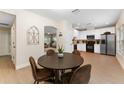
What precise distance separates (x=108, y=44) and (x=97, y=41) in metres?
1.63

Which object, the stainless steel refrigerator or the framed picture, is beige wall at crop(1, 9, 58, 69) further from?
the stainless steel refrigerator

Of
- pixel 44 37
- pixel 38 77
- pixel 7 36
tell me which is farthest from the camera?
pixel 7 36

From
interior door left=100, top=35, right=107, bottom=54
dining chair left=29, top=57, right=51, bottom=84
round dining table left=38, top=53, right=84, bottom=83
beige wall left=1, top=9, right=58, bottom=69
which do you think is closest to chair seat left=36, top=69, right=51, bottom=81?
dining chair left=29, top=57, right=51, bottom=84

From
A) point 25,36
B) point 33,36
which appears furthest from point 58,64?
point 25,36

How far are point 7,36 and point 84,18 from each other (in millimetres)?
4213

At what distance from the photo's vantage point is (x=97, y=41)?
14.0 ft

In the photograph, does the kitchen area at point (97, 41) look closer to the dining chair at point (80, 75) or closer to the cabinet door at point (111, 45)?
the cabinet door at point (111, 45)

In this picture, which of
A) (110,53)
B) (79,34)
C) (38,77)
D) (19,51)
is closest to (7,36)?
(19,51)

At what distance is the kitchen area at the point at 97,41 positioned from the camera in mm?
3177

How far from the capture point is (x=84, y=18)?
9.68 ft

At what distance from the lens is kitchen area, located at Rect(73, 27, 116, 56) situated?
318cm

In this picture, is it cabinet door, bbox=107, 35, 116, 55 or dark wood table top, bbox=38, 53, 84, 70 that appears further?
cabinet door, bbox=107, 35, 116, 55
